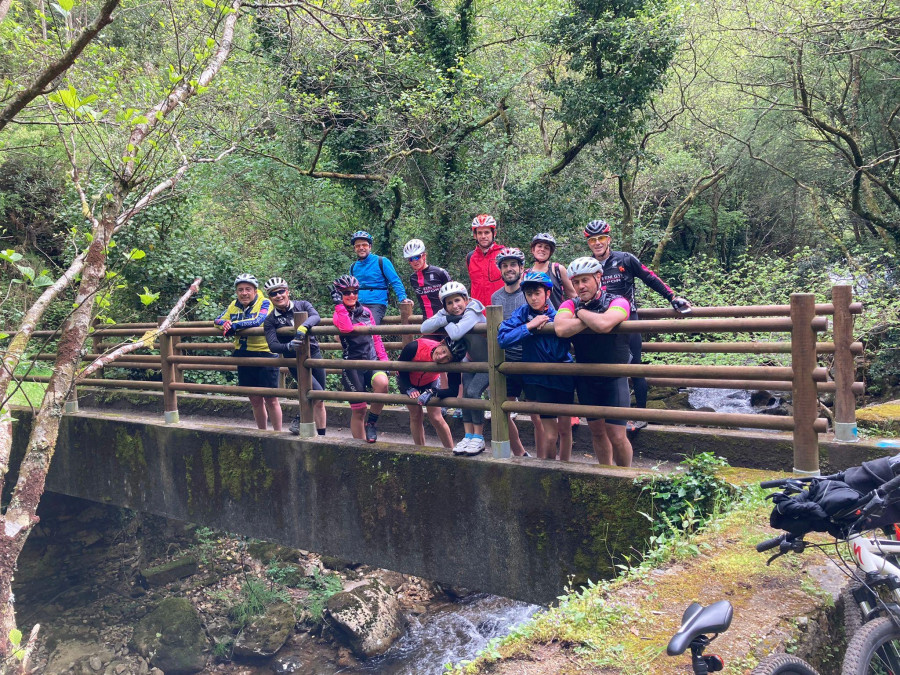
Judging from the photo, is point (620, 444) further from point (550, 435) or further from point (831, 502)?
point (831, 502)

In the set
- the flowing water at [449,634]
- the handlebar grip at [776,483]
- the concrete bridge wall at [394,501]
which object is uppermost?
the handlebar grip at [776,483]

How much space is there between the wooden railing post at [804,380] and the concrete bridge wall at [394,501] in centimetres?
103

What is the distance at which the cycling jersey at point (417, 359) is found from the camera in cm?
571

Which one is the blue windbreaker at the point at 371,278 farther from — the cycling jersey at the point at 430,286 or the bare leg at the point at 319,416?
the bare leg at the point at 319,416

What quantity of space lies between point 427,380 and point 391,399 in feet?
1.28

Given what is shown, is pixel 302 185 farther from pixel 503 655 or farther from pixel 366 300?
pixel 503 655

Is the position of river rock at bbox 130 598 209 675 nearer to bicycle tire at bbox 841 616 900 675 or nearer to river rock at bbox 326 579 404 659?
river rock at bbox 326 579 404 659

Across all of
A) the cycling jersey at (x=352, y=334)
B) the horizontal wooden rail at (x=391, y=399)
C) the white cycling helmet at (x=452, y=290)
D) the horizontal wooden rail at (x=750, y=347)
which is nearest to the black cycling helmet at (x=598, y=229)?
the horizontal wooden rail at (x=750, y=347)

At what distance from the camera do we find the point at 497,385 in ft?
16.7

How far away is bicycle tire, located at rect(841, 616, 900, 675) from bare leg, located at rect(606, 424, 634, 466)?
2.32 metres

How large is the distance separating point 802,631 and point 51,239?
698 inches

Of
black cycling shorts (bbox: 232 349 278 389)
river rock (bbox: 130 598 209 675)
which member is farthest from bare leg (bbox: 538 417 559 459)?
river rock (bbox: 130 598 209 675)

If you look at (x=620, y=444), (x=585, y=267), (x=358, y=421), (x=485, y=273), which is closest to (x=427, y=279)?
(x=485, y=273)

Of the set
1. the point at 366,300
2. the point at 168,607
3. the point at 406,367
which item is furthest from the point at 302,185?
the point at 406,367
